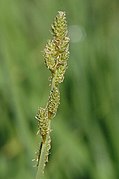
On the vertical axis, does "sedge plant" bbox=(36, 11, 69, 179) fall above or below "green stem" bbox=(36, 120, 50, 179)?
above

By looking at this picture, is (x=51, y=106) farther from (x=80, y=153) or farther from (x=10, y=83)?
(x=80, y=153)

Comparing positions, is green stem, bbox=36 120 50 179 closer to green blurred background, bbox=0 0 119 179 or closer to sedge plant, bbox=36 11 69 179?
sedge plant, bbox=36 11 69 179

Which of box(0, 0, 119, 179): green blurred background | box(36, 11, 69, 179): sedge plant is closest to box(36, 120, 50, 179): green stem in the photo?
box(36, 11, 69, 179): sedge plant

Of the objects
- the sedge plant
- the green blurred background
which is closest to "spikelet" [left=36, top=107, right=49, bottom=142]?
the sedge plant

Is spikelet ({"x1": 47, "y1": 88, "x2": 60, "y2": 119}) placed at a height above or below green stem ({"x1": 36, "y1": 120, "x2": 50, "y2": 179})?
above

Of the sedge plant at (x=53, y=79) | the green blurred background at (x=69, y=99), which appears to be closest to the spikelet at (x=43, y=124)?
the sedge plant at (x=53, y=79)

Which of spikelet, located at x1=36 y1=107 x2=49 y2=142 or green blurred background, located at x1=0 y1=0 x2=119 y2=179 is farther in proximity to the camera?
green blurred background, located at x1=0 y1=0 x2=119 y2=179

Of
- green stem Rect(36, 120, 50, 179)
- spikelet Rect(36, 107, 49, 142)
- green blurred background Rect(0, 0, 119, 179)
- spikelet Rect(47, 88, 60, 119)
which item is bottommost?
green stem Rect(36, 120, 50, 179)
